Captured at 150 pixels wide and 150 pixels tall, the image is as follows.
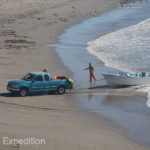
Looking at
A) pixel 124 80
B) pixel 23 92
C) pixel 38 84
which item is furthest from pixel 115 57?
pixel 23 92

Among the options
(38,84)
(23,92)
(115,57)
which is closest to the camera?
(23,92)

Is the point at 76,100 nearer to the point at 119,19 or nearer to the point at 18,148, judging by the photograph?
the point at 18,148

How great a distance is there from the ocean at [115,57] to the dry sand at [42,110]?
32.4 inches

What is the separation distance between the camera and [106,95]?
78.8 ft

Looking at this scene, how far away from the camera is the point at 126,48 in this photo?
40094mm

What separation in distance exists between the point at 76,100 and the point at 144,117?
4.06 meters

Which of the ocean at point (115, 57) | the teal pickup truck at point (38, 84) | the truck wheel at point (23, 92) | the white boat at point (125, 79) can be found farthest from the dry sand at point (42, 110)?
the white boat at point (125, 79)

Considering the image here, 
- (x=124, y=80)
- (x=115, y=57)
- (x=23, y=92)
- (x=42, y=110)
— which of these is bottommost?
(x=115, y=57)

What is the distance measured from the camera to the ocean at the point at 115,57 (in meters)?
20.3

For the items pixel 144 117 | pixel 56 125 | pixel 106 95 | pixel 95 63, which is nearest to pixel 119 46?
pixel 95 63

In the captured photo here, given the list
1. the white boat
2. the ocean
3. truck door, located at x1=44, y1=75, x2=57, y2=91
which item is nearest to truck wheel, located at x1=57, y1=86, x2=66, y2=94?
truck door, located at x1=44, y1=75, x2=57, y2=91

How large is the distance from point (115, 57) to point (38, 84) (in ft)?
45.0

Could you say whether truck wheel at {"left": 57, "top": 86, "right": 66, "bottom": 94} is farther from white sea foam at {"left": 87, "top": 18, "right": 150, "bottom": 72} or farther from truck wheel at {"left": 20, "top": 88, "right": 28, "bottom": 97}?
white sea foam at {"left": 87, "top": 18, "right": 150, "bottom": 72}

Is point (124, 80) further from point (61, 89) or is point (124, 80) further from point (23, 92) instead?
point (23, 92)
